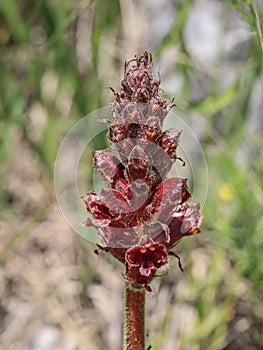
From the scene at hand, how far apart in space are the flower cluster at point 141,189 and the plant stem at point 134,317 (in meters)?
0.08

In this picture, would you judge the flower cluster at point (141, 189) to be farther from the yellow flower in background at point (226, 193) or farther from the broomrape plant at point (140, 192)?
the yellow flower in background at point (226, 193)

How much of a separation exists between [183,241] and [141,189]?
1.59 m

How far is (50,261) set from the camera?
140 inches

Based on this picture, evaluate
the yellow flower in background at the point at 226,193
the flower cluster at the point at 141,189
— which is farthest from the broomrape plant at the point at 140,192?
the yellow flower in background at the point at 226,193

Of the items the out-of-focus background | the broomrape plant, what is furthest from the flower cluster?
the out-of-focus background

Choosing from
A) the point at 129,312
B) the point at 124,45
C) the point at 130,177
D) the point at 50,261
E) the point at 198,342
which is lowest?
the point at 129,312

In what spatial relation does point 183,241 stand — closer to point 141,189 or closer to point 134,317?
point 134,317

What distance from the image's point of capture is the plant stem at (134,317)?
1.61 meters

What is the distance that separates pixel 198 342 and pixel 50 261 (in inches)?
41.3

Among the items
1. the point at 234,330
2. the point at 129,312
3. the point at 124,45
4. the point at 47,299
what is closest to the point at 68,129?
the point at 124,45

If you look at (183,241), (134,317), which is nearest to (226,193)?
(183,241)

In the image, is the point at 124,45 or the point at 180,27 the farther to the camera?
the point at 124,45

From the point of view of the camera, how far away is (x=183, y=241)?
3.09 metres

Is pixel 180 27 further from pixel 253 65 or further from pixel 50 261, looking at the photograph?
pixel 50 261
